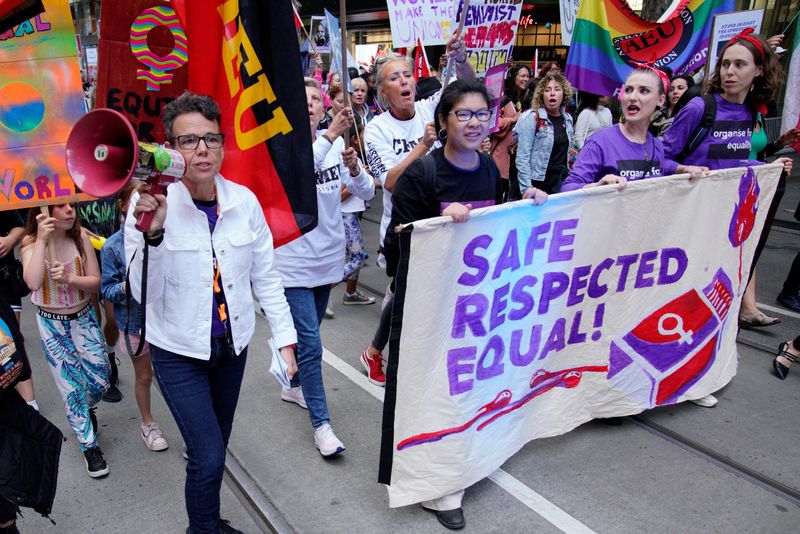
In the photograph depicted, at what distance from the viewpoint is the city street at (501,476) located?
2.98 metres

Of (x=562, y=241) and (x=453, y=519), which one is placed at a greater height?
(x=562, y=241)

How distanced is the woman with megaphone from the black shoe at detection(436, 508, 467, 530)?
1013 millimetres

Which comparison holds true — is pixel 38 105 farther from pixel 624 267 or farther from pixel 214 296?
pixel 624 267

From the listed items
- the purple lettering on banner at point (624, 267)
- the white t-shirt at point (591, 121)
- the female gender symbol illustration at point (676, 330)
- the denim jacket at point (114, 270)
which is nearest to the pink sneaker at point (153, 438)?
the denim jacket at point (114, 270)

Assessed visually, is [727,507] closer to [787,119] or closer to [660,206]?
[660,206]

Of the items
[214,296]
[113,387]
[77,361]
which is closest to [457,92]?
[214,296]

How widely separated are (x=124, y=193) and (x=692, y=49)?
498cm

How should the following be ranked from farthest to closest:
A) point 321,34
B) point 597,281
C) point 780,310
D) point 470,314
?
point 321,34
point 780,310
point 597,281
point 470,314

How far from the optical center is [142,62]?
288cm

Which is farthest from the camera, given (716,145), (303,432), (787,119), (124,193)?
(787,119)

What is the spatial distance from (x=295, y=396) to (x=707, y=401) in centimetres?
261

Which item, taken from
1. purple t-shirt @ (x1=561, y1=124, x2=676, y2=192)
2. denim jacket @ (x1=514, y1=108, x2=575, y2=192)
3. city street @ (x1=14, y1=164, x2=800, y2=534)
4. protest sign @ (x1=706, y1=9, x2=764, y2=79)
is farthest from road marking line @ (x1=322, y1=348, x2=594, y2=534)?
protest sign @ (x1=706, y1=9, x2=764, y2=79)

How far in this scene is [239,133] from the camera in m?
2.79

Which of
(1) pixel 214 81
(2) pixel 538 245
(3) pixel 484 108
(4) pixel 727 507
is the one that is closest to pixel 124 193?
(1) pixel 214 81
